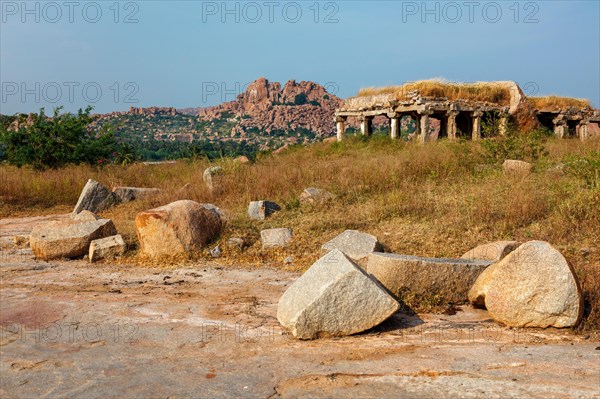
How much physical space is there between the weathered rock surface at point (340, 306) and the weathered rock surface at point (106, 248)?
390 cm

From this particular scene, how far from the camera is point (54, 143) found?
15.9m

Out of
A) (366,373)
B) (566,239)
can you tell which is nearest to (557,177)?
(566,239)

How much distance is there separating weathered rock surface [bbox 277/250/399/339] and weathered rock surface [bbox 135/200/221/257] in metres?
3.21

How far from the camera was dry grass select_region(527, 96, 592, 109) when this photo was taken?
76.2 feet

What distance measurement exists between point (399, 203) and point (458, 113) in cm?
1269

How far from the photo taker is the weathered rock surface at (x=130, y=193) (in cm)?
1130

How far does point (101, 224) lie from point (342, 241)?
3549 mm

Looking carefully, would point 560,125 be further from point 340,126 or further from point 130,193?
point 130,193

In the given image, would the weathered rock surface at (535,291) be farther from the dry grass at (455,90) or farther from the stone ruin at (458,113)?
the dry grass at (455,90)

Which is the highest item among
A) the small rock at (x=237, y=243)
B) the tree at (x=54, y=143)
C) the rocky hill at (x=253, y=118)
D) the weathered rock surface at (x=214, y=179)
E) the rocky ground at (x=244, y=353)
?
the rocky hill at (x=253, y=118)

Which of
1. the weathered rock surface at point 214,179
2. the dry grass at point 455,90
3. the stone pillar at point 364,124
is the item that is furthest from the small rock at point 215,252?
the stone pillar at point 364,124

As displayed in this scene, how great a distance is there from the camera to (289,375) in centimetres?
365

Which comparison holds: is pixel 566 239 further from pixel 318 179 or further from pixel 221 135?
pixel 221 135

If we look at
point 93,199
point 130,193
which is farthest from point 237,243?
point 130,193
